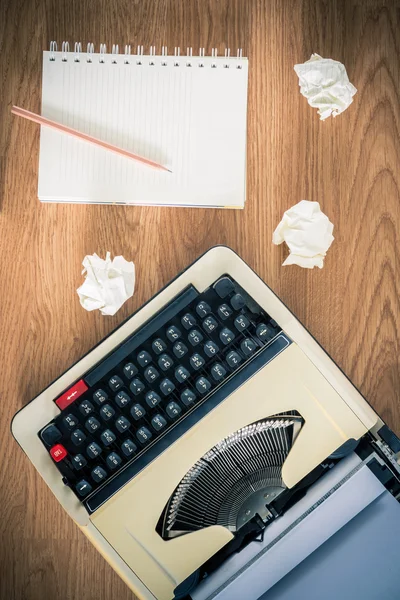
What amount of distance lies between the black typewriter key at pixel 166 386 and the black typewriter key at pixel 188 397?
2cm

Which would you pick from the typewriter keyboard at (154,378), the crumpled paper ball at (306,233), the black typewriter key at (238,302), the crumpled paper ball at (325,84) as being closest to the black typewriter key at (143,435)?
the typewriter keyboard at (154,378)

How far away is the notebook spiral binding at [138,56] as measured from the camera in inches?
34.4

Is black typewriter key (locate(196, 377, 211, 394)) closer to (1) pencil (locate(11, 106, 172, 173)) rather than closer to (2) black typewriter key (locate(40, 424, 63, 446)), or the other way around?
(2) black typewriter key (locate(40, 424, 63, 446))

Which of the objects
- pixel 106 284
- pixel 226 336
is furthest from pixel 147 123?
pixel 226 336

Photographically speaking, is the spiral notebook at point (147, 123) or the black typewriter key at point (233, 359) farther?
the spiral notebook at point (147, 123)

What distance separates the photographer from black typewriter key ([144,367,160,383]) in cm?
78

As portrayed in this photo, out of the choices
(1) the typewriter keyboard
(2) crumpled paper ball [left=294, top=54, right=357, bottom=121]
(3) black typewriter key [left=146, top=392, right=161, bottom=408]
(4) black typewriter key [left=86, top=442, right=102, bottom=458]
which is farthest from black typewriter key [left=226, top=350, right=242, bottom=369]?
(2) crumpled paper ball [left=294, top=54, right=357, bottom=121]

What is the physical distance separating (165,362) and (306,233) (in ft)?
0.96

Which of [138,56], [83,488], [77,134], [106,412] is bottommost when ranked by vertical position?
[83,488]

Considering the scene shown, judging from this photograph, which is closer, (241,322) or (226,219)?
(241,322)

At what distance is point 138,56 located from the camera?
88 cm

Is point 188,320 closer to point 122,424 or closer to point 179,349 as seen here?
point 179,349

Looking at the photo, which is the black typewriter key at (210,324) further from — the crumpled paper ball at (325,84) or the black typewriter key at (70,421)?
the crumpled paper ball at (325,84)

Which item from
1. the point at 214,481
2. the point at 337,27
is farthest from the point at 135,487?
the point at 337,27
